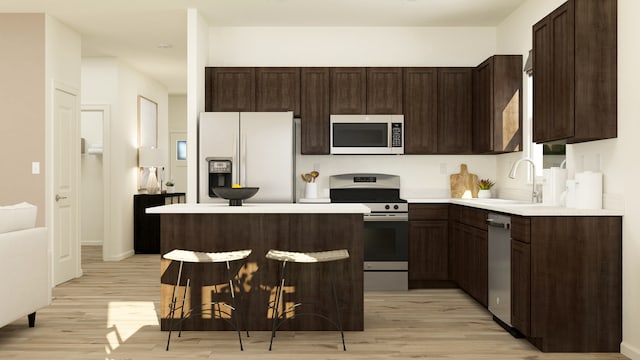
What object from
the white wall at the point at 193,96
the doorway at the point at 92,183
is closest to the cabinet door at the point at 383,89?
the white wall at the point at 193,96

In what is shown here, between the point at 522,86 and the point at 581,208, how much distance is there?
1943 mm

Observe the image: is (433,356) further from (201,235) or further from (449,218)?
(449,218)

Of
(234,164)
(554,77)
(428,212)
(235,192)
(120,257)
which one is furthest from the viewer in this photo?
(120,257)

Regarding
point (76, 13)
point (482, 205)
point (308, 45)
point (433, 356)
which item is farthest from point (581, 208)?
point (76, 13)

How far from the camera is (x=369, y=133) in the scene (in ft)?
19.1

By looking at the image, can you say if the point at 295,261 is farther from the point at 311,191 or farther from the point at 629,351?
the point at 311,191

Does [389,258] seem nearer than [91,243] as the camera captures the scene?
Yes

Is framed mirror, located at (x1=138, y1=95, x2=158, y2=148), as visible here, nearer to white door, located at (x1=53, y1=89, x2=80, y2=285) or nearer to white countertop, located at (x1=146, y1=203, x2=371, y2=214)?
white door, located at (x1=53, y1=89, x2=80, y2=285)

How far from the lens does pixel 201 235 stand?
3928 millimetres

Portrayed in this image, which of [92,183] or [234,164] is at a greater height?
[234,164]

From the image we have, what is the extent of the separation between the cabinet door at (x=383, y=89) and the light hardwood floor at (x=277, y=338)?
6.48 feet

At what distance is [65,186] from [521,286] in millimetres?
4762

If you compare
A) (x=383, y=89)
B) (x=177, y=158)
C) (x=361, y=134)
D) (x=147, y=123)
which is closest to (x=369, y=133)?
(x=361, y=134)

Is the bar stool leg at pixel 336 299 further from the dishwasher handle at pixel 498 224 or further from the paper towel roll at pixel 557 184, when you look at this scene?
the paper towel roll at pixel 557 184
